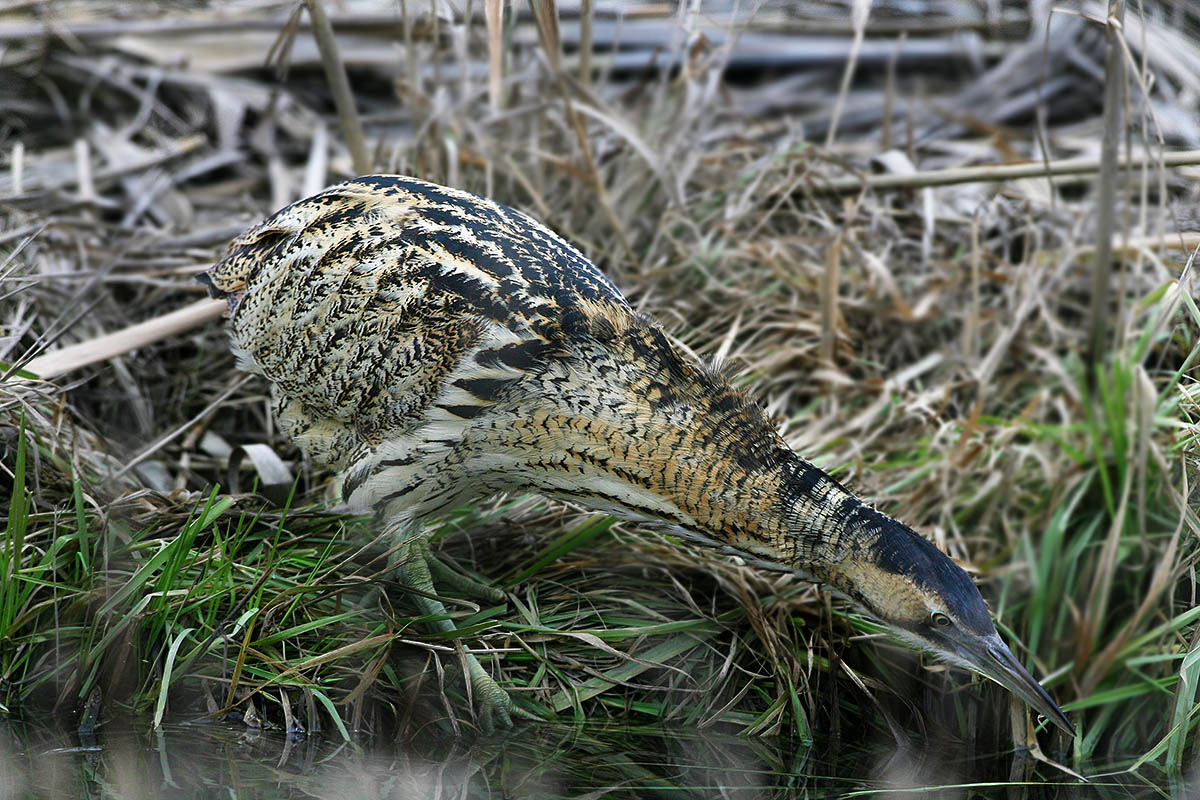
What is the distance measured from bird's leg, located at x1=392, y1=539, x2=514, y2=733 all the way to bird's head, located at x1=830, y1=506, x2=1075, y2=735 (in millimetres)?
1104

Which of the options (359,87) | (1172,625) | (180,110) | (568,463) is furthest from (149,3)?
(1172,625)

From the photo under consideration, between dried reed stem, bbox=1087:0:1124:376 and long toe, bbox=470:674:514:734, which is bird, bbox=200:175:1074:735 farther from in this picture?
dried reed stem, bbox=1087:0:1124:376

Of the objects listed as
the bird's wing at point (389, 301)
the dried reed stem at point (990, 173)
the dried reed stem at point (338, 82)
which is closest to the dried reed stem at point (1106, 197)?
the dried reed stem at point (990, 173)

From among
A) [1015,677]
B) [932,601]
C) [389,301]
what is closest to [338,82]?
[389,301]

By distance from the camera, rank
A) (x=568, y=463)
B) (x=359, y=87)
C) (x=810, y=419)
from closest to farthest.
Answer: (x=568, y=463), (x=810, y=419), (x=359, y=87)

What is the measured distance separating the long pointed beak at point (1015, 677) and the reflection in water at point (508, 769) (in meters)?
0.31

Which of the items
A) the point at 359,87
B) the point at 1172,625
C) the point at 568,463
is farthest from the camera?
the point at 359,87

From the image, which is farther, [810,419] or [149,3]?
[149,3]

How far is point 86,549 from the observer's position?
3.55 metres

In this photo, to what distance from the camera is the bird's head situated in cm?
326

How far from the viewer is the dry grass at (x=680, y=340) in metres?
3.62

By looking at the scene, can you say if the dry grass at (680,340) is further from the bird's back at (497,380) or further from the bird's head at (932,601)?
the bird's head at (932,601)

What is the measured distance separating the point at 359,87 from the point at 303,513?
11.3 ft

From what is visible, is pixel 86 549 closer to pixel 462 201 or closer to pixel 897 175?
pixel 462 201
